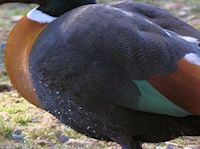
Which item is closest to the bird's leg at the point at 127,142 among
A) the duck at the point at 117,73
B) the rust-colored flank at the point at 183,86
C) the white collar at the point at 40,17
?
the duck at the point at 117,73

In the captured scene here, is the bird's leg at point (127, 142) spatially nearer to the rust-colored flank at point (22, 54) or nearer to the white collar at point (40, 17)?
the rust-colored flank at point (22, 54)

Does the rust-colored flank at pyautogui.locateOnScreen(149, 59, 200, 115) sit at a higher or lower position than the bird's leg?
higher

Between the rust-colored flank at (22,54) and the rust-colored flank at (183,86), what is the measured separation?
2.06 feet

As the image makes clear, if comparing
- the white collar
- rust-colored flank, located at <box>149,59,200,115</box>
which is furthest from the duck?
the white collar

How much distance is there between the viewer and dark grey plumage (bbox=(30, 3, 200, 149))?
3.12 metres

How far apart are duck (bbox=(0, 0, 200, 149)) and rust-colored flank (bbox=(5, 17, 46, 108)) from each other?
0.10ft

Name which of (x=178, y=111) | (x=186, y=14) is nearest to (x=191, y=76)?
(x=178, y=111)

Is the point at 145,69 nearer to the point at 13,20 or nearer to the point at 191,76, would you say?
the point at 191,76

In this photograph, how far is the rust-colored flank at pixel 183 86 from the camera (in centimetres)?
306

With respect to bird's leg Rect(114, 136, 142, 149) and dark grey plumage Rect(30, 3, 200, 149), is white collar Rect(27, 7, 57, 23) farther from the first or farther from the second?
bird's leg Rect(114, 136, 142, 149)

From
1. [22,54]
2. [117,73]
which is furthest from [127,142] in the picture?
[22,54]

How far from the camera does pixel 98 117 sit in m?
3.25

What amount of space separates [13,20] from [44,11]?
308 centimetres

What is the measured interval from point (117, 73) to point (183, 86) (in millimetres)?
280
